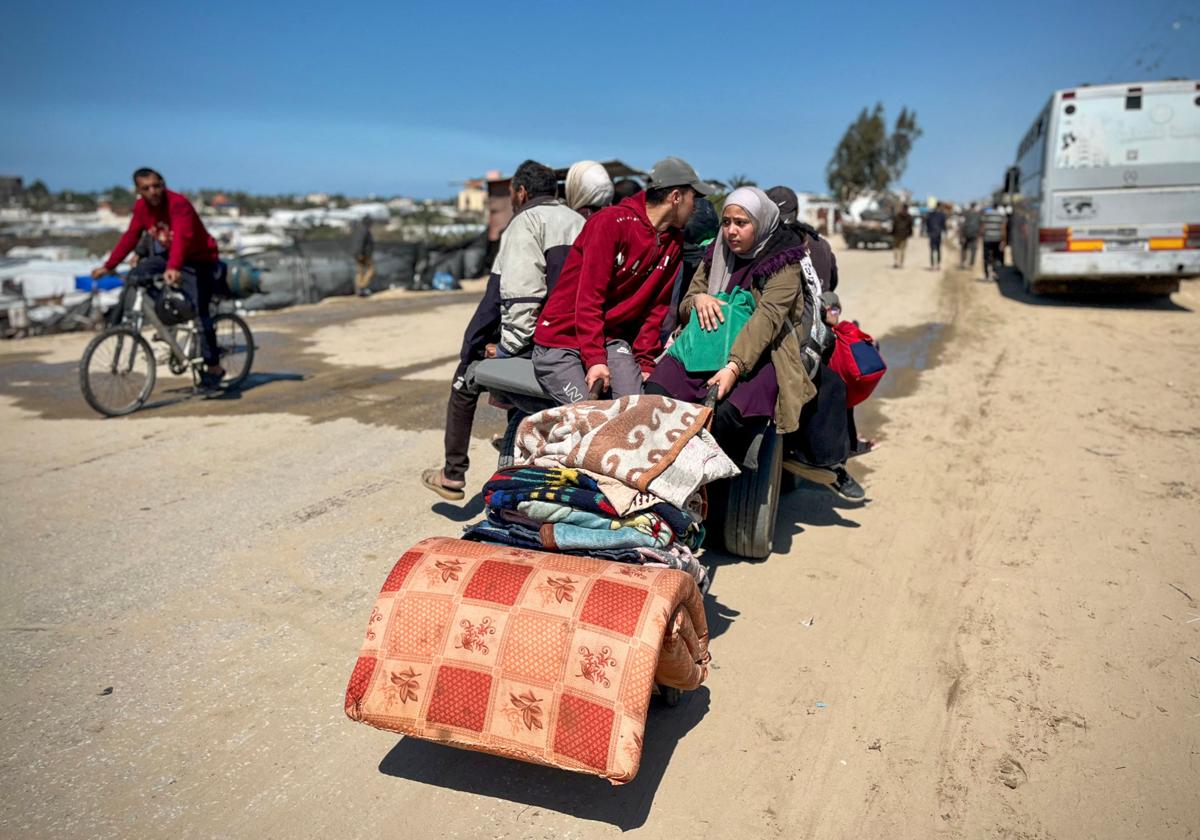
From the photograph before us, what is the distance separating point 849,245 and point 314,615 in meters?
37.8

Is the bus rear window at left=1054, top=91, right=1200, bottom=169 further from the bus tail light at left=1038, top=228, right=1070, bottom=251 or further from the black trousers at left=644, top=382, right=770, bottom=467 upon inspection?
the black trousers at left=644, top=382, right=770, bottom=467

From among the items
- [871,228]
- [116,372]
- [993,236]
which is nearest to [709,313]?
[116,372]

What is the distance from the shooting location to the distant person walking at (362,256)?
59.6 feet

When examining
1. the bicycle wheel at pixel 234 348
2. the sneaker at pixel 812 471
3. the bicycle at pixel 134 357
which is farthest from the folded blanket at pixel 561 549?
the bicycle wheel at pixel 234 348

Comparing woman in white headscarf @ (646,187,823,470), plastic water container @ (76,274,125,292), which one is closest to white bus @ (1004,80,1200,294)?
woman in white headscarf @ (646,187,823,470)

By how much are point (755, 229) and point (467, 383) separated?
167 centimetres

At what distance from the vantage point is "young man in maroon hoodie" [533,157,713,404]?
11.7ft

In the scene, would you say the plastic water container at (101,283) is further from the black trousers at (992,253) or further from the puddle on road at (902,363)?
the black trousers at (992,253)

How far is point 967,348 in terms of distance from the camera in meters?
10.9

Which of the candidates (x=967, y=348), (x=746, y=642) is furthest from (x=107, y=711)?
(x=967, y=348)

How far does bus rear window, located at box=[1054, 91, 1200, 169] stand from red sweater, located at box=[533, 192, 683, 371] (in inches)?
502

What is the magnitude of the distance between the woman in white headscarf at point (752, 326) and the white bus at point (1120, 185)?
40.8ft

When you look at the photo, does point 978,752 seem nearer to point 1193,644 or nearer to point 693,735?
point 693,735

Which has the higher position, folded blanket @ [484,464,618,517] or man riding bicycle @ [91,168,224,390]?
man riding bicycle @ [91,168,224,390]
